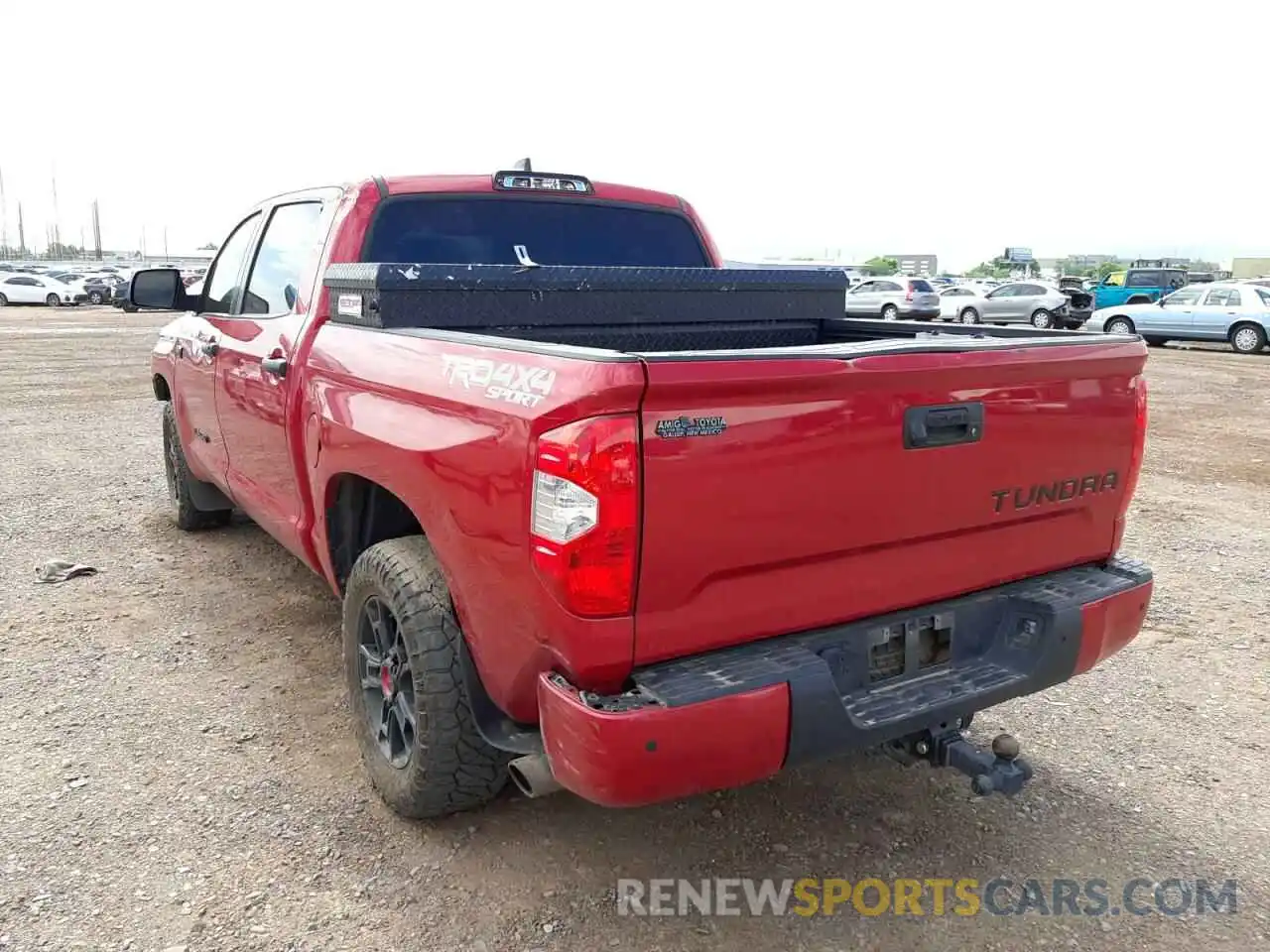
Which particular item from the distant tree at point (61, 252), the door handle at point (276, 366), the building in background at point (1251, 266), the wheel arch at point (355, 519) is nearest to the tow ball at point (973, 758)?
the wheel arch at point (355, 519)

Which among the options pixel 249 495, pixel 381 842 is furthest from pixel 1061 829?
pixel 249 495

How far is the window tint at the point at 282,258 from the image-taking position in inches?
162

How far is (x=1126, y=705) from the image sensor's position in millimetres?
4082

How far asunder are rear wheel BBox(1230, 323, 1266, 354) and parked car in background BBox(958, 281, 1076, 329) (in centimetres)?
609

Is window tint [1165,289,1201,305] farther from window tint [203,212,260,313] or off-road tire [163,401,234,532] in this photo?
window tint [203,212,260,313]

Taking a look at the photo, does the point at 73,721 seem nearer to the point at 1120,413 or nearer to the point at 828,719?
the point at 828,719

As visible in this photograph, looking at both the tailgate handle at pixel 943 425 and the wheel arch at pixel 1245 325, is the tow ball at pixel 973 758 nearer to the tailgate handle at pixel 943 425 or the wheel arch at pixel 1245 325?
the tailgate handle at pixel 943 425

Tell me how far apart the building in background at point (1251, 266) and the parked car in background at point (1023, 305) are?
62.5m

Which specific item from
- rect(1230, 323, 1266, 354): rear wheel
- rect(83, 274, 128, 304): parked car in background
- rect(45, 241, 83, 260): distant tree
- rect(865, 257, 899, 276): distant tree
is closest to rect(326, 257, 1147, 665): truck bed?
rect(1230, 323, 1266, 354): rear wheel

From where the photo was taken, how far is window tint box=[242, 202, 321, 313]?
162 inches

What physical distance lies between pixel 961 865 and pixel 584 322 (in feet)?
7.23

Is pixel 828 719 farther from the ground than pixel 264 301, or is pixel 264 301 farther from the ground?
pixel 264 301

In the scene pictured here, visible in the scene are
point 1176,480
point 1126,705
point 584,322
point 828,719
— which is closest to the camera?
point 828,719

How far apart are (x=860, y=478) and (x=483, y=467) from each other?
3.06ft
